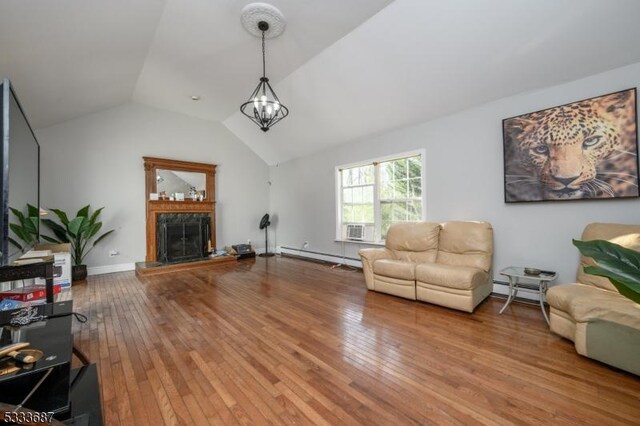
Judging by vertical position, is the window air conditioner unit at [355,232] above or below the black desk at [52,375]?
above

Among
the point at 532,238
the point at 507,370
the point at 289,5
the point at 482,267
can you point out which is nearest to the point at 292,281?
the point at 482,267

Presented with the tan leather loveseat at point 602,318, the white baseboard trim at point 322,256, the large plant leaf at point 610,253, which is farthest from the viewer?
the white baseboard trim at point 322,256

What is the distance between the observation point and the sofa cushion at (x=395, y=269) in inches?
129

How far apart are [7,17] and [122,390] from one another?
120 inches

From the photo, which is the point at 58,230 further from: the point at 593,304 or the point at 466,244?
the point at 593,304

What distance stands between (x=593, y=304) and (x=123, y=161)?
283 inches

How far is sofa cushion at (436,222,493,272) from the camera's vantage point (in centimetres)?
323

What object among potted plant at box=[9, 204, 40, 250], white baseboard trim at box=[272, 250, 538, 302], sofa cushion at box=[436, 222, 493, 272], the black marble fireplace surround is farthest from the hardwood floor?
the black marble fireplace surround

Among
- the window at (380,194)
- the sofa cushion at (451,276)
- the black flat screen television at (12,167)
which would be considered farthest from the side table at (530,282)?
the black flat screen television at (12,167)

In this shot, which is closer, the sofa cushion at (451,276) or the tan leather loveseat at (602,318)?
the tan leather loveseat at (602,318)

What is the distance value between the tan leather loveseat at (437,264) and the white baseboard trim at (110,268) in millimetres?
4801

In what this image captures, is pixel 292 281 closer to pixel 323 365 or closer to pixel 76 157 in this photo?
pixel 323 365

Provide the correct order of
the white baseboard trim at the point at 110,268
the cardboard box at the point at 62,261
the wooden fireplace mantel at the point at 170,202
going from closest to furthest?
the cardboard box at the point at 62,261 < the white baseboard trim at the point at 110,268 < the wooden fireplace mantel at the point at 170,202

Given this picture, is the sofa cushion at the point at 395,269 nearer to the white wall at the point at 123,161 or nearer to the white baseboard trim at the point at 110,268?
the white wall at the point at 123,161
